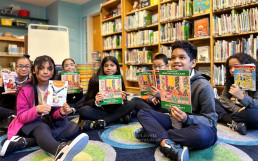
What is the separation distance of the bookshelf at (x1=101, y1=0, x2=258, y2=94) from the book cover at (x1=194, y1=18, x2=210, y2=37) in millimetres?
48

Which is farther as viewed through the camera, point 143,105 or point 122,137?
point 143,105

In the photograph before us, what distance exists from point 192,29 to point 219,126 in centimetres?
200

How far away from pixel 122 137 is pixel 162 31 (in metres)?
2.55

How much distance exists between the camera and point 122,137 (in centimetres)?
145

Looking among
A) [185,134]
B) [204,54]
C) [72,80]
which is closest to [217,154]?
[185,134]

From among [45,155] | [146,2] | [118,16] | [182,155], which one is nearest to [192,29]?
[146,2]

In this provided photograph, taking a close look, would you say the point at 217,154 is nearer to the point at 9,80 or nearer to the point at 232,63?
the point at 232,63

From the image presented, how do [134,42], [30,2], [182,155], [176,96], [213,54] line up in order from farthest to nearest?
1. [30,2]
2. [134,42]
3. [213,54]
4. [176,96]
5. [182,155]

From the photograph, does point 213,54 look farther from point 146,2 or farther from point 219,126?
point 146,2

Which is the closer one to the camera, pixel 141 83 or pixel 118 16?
pixel 141 83

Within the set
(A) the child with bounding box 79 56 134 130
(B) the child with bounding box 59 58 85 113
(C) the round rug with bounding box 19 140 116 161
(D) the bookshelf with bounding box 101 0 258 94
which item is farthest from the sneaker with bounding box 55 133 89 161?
(D) the bookshelf with bounding box 101 0 258 94

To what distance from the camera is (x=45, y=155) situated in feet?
3.78

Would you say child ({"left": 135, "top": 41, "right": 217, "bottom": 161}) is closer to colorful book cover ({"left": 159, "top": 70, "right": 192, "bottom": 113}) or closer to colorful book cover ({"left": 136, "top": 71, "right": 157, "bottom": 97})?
colorful book cover ({"left": 159, "top": 70, "right": 192, "bottom": 113})

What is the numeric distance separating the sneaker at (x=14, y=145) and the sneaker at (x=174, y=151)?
2.93 feet
